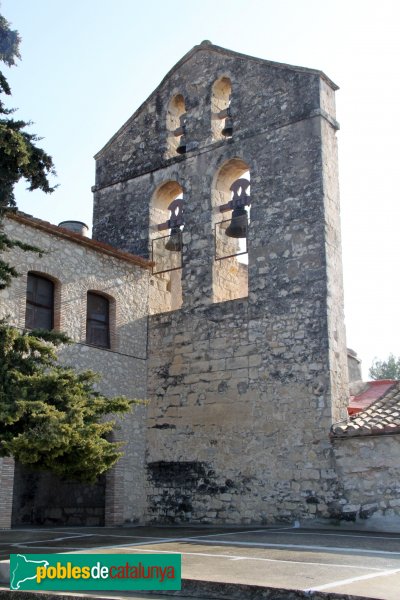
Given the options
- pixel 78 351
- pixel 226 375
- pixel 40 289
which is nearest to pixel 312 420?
pixel 226 375

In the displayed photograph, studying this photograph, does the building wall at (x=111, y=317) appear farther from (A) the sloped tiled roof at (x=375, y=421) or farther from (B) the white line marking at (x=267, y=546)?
(A) the sloped tiled roof at (x=375, y=421)

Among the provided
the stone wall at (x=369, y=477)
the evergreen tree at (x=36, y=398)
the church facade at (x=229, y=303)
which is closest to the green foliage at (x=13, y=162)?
the evergreen tree at (x=36, y=398)

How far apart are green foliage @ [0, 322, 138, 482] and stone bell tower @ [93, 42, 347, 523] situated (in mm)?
4839

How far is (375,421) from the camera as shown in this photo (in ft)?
40.7

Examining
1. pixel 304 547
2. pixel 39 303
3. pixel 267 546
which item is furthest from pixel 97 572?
pixel 39 303

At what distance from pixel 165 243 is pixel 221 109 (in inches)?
124

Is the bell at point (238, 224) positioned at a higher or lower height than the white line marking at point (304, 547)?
higher

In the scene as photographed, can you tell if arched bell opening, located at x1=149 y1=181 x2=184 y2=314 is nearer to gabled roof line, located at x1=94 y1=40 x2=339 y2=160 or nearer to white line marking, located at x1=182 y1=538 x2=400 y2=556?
gabled roof line, located at x1=94 y1=40 x2=339 y2=160

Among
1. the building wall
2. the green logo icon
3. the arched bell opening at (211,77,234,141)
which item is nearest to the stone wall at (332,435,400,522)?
the building wall

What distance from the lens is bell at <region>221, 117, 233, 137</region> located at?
50.8 ft

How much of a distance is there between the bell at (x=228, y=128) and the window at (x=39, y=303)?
15.8ft

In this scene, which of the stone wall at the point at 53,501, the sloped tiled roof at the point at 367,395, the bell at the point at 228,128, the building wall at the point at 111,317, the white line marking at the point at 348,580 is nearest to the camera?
the white line marking at the point at 348,580

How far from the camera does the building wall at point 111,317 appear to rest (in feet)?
44.8

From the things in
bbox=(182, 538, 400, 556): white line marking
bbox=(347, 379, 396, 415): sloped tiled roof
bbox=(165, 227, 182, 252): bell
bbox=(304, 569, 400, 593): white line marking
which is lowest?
bbox=(304, 569, 400, 593): white line marking
